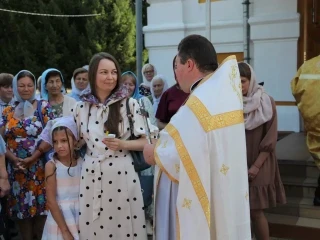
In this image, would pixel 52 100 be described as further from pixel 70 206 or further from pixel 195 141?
pixel 195 141

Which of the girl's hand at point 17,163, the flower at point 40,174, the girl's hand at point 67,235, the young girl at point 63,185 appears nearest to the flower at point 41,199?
the flower at point 40,174

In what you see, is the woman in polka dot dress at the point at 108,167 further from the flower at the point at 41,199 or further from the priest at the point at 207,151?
the flower at the point at 41,199

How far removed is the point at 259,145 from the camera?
3867mm

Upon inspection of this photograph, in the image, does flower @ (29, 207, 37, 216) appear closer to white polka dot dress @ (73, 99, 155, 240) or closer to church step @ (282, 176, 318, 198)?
white polka dot dress @ (73, 99, 155, 240)

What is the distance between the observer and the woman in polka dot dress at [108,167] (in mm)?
3004

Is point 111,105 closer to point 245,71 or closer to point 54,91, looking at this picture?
point 245,71

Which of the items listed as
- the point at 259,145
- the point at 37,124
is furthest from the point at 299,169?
the point at 37,124

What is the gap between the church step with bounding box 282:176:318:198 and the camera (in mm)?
4820

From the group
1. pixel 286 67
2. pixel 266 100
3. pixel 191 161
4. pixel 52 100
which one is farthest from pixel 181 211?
pixel 286 67

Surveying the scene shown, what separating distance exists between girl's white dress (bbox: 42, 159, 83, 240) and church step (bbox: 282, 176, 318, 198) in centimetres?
266

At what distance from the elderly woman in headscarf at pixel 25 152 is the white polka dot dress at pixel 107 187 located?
1.13m

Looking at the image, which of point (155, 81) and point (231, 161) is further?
point (155, 81)

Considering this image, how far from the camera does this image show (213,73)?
2.35 m

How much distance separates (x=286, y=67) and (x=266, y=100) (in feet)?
9.59
